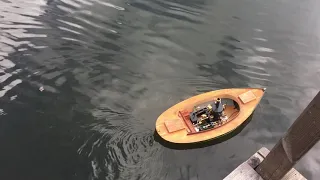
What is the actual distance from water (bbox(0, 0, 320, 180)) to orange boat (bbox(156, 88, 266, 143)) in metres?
0.75

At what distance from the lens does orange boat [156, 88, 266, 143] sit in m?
12.7

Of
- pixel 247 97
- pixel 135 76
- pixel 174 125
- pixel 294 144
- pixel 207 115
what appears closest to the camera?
pixel 294 144

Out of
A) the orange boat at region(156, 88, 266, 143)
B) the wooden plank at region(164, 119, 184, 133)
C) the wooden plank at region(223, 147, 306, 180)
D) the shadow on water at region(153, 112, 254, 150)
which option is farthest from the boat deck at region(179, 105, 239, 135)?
the wooden plank at region(223, 147, 306, 180)

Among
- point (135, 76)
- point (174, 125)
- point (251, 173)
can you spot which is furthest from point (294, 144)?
point (135, 76)

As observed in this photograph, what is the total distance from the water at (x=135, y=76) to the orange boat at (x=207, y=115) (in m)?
0.75

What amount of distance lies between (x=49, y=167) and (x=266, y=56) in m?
14.3

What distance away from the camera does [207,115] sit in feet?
44.6

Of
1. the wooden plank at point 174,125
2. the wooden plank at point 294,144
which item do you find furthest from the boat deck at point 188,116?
the wooden plank at point 294,144

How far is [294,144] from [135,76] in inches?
393

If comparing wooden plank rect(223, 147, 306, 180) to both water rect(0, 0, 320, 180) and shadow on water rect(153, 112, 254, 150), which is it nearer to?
water rect(0, 0, 320, 180)

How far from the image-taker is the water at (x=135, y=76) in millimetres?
12086

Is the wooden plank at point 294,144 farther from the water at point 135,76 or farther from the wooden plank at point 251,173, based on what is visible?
the water at point 135,76

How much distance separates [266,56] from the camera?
1864 centimetres

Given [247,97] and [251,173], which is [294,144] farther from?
[247,97]
